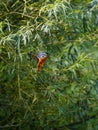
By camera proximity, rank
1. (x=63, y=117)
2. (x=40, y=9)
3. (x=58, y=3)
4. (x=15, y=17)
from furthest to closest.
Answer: (x=63, y=117) < (x=15, y=17) < (x=40, y=9) < (x=58, y=3)

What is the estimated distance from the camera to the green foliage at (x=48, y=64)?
8.64 ft

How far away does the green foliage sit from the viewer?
2.63 m

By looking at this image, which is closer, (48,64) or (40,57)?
(40,57)

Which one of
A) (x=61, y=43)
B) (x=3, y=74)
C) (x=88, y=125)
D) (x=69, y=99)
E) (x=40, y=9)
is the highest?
(x=40, y=9)

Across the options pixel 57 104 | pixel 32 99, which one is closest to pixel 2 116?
pixel 32 99

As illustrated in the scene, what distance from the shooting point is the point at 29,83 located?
306 centimetres

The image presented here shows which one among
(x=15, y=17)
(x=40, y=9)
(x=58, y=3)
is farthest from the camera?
(x=15, y=17)

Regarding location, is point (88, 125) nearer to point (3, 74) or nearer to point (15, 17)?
point (3, 74)

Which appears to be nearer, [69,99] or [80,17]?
[80,17]

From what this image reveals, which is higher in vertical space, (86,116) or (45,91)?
(45,91)

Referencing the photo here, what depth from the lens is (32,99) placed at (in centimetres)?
314

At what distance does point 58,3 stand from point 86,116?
146 cm

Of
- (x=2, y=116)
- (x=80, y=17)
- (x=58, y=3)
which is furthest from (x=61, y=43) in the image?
(x=2, y=116)

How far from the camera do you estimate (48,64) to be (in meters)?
3.02
